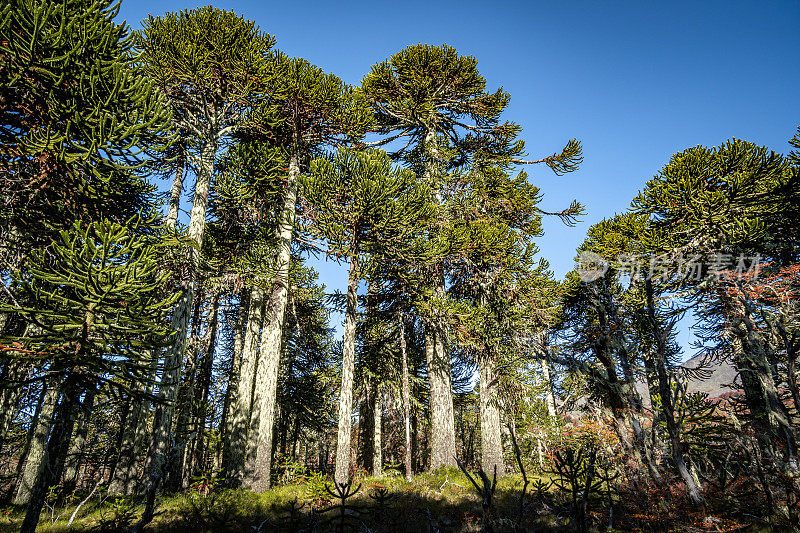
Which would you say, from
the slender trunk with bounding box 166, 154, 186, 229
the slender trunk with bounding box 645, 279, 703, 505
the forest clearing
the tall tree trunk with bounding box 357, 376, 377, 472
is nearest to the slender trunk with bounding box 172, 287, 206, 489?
the forest clearing

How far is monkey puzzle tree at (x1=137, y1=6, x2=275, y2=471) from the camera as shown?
9117 mm

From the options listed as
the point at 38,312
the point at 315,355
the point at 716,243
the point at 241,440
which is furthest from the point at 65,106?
the point at 716,243

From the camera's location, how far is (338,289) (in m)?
11.9

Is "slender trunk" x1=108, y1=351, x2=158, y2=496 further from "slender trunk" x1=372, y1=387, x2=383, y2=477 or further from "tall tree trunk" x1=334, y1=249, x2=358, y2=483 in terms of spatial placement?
"slender trunk" x1=372, y1=387, x2=383, y2=477

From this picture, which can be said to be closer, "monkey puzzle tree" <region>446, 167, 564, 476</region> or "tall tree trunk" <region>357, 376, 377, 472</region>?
"monkey puzzle tree" <region>446, 167, 564, 476</region>

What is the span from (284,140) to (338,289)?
557 centimetres

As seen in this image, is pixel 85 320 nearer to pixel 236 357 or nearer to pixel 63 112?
pixel 63 112

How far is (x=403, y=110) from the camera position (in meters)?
13.6

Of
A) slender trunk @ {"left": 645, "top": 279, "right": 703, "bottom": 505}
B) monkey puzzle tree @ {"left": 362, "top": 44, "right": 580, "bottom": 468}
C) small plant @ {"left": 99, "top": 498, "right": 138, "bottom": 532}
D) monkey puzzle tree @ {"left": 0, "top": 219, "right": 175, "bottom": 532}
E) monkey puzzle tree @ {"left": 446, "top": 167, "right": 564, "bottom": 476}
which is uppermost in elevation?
monkey puzzle tree @ {"left": 362, "top": 44, "right": 580, "bottom": 468}

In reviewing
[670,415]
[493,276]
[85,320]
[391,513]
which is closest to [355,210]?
[493,276]

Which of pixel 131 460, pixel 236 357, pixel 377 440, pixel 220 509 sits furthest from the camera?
pixel 236 357

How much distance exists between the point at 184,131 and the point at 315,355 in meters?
10.8

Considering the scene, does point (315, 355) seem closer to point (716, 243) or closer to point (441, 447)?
point (441, 447)

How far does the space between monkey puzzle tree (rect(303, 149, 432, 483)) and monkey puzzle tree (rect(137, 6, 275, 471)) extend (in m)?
2.88
